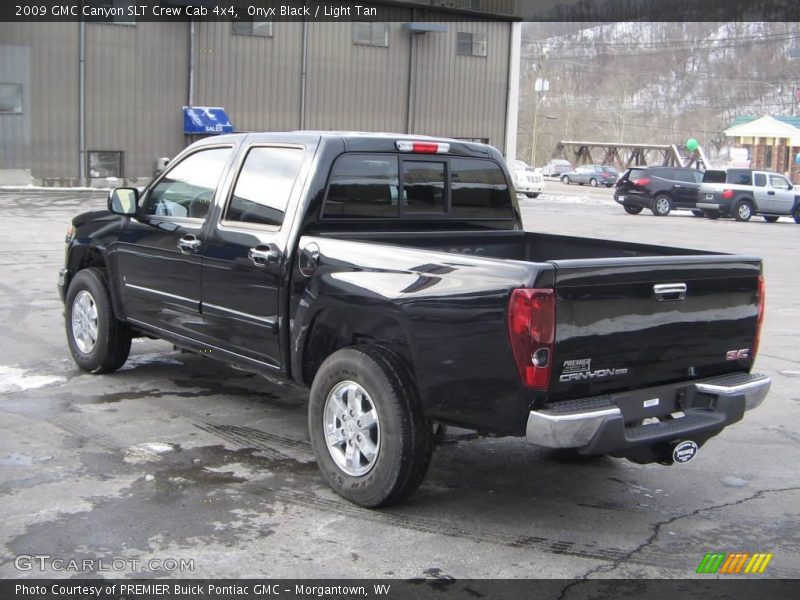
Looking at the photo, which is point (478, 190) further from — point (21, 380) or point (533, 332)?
point (21, 380)

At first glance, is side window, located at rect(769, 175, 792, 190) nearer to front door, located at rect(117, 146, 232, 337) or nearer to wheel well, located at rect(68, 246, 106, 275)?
wheel well, located at rect(68, 246, 106, 275)

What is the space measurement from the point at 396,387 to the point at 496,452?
158 centimetres

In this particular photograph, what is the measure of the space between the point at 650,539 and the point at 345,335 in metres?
1.84

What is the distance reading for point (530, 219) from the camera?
28.2m

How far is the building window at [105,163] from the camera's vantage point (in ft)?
111

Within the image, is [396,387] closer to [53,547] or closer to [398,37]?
[53,547]

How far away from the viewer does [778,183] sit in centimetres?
3319

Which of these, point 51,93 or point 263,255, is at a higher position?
point 51,93

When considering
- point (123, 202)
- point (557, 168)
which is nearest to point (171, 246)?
point (123, 202)

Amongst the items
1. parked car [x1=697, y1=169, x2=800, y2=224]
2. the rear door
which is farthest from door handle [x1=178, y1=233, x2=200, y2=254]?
the rear door

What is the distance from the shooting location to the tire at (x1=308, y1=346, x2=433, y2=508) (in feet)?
15.4

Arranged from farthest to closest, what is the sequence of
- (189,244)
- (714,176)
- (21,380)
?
(714,176)
(21,380)
(189,244)

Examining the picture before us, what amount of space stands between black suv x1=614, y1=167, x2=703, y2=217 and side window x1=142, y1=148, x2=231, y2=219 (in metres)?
27.5

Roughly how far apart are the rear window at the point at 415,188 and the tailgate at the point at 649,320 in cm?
187
